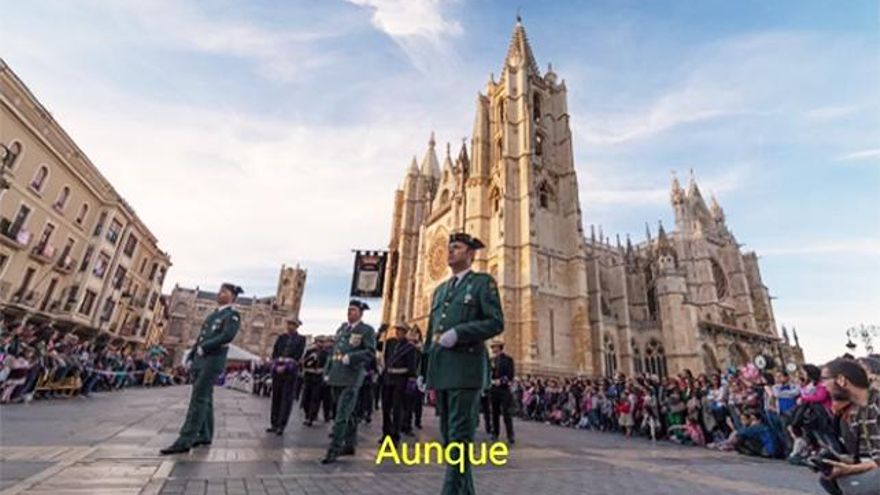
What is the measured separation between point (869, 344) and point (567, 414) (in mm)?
33970

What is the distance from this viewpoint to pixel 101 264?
2716 cm

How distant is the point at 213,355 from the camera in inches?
212

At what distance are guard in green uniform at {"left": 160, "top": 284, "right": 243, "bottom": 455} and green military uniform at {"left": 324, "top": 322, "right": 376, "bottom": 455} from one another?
1.37 m

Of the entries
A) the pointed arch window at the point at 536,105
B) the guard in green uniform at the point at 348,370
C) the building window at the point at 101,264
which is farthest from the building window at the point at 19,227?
the pointed arch window at the point at 536,105

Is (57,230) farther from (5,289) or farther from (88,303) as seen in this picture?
(88,303)

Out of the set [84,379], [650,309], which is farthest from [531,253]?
[84,379]

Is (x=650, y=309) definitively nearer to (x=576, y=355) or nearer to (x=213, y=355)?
(x=576, y=355)

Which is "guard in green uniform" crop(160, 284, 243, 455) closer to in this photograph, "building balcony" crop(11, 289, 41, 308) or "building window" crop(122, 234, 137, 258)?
"building balcony" crop(11, 289, 41, 308)

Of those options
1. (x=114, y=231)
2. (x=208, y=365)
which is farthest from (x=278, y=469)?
(x=114, y=231)

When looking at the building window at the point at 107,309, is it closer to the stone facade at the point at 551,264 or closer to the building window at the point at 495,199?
the stone facade at the point at 551,264

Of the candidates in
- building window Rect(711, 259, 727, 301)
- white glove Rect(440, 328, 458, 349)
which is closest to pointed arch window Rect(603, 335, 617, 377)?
building window Rect(711, 259, 727, 301)

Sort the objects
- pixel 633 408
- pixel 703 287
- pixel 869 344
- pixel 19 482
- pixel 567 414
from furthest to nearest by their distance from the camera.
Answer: pixel 703 287 → pixel 869 344 → pixel 567 414 → pixel 633 408 → pixel 19 482

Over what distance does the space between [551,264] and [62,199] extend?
28.8 meters

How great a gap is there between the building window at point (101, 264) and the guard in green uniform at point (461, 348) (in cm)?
3116
